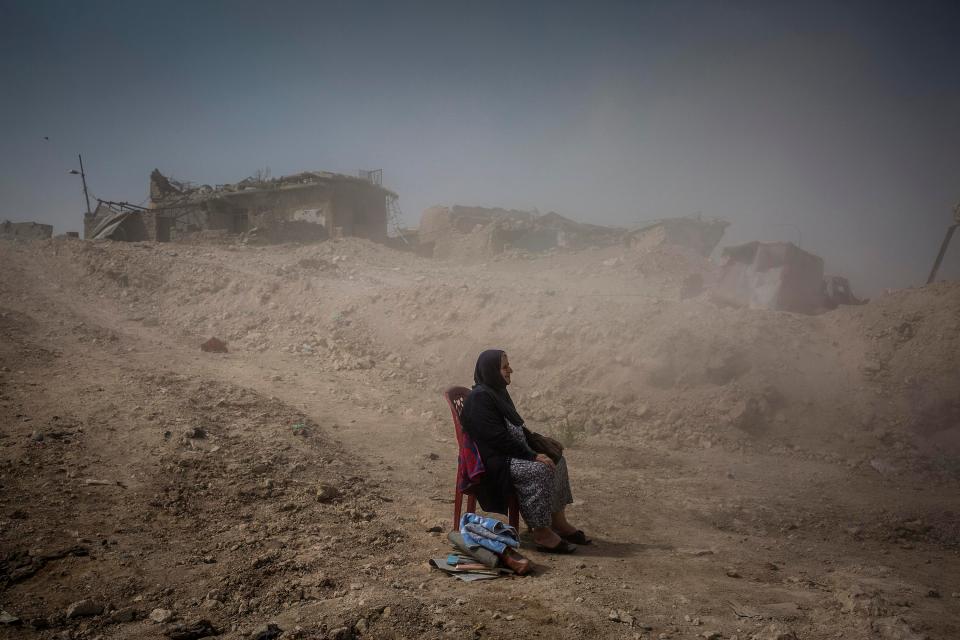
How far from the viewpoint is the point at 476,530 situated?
2936 mm

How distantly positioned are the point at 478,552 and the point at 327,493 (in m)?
1.50

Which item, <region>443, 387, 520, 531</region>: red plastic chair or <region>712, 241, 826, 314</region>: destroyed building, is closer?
<region>443, 387, 520, 531</region>: red plastic chair

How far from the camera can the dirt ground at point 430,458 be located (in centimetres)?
234

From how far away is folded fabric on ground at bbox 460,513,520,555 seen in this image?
2859mm

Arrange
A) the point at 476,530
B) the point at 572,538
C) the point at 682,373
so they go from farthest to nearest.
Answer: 1. the point at 682,373
2. the point at 572,538
3. the point at 476,530

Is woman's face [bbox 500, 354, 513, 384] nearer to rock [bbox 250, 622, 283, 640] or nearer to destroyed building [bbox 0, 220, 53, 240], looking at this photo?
rock [bbox 250, 622, 283, 640]

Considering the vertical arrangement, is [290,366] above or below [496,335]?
below

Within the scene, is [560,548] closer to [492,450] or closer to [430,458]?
[492,450]

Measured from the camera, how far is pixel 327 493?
12.4 feet

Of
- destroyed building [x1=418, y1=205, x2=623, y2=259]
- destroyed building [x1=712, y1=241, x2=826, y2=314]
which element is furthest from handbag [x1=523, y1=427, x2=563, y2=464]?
destroyed building [x1=418, y1=205, x2=623, y2=259]

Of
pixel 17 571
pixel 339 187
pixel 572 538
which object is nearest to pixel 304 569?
pixel 17 571

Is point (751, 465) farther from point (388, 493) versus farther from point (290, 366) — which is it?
point (290, 366)

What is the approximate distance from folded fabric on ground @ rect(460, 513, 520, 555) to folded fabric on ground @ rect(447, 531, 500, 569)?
0.05 feet

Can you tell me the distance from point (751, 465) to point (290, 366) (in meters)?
7.05
